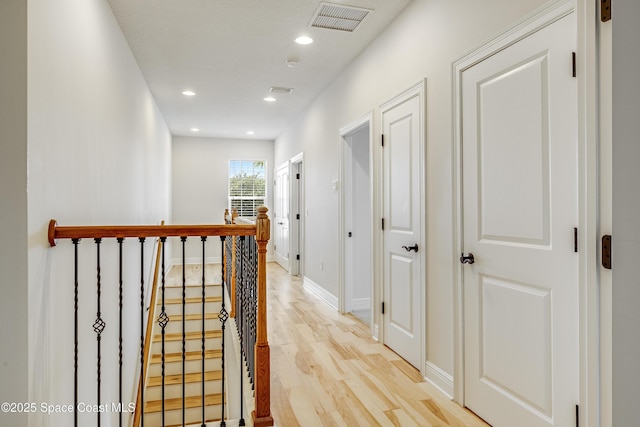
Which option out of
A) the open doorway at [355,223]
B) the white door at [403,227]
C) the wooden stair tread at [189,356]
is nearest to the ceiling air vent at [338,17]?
the white door at [403,227]

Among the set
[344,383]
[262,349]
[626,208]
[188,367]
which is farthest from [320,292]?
[626,208]

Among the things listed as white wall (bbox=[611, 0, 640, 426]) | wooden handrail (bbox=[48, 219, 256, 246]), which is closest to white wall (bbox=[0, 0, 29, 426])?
wooden handrail (bbox=[48, 219, 256, 246])

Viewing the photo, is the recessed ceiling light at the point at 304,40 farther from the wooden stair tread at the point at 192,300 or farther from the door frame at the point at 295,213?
the wooden stair tread at the point at 192,300

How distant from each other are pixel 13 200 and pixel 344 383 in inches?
82.7

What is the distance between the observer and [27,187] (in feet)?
4.84

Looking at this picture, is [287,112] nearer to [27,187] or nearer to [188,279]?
[188,279]

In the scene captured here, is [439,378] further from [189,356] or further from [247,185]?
[247,185]

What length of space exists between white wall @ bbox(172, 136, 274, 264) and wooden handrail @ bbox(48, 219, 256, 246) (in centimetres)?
603

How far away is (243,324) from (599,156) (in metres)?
2.41

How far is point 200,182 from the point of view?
802 centimetres

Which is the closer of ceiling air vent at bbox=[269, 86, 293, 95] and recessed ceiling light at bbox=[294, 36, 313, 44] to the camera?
recessed ceiling light at bbox=[294, 36, 313, 44]

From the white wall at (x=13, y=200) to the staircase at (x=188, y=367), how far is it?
2085mm

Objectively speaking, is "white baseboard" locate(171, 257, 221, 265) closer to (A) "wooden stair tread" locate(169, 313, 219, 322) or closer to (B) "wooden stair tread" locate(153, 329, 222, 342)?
(A) "wooden stair tread" locate(169, 313, 219, 322)

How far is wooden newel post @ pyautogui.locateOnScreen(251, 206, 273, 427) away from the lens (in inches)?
80.5
